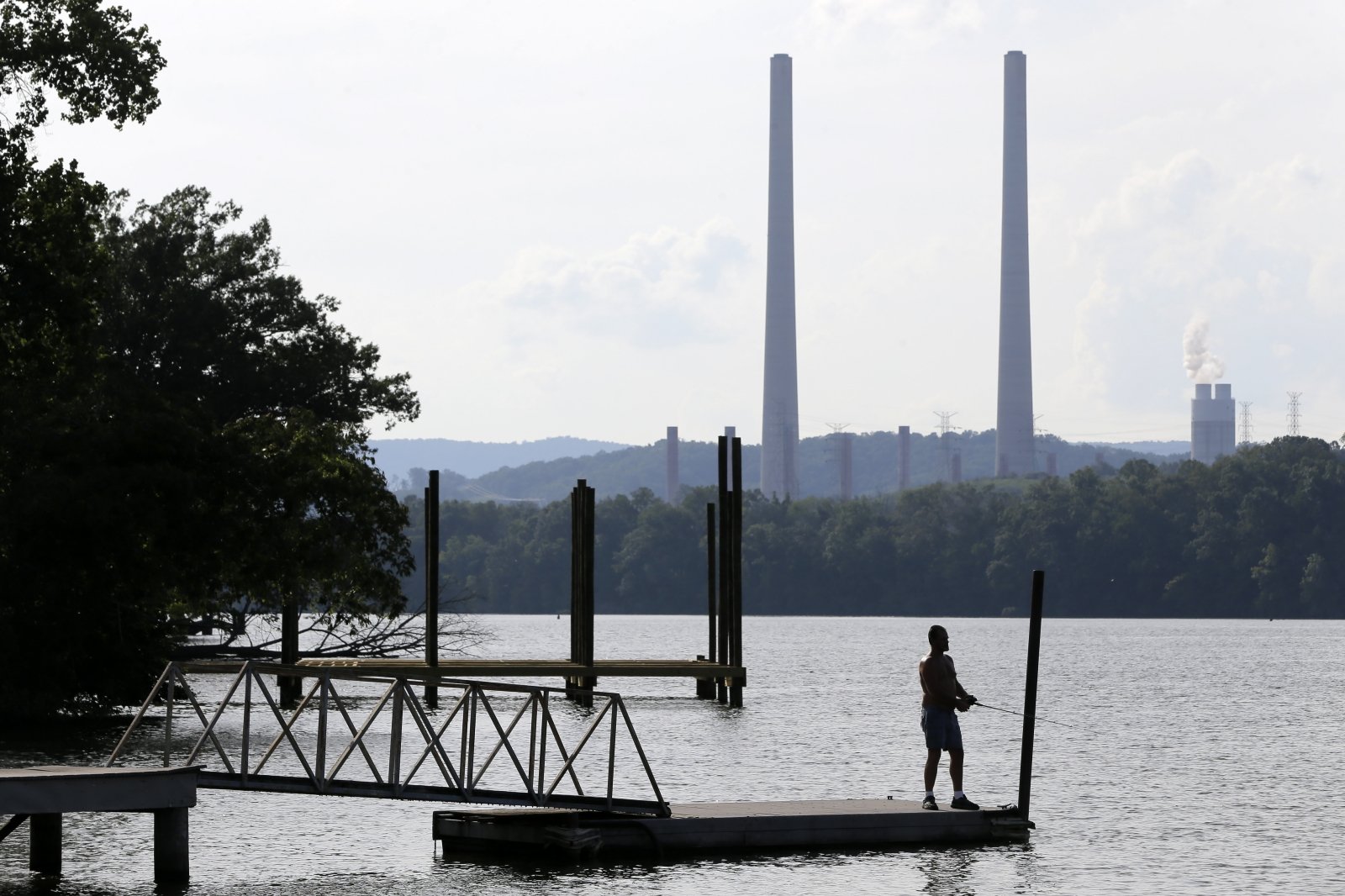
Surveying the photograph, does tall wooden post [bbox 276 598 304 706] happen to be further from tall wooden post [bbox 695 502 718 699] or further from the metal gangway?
tall wooden post [bbox 695 502 718 699]

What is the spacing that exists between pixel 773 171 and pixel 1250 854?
571ft

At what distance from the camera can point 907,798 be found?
29703 millimetres

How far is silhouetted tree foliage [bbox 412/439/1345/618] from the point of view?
14425cm

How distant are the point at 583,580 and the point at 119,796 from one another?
31541 millimetres

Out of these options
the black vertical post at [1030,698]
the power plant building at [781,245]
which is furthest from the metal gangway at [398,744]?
the power plant building at [781,245]

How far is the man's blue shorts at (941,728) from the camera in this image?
21812 millimetres

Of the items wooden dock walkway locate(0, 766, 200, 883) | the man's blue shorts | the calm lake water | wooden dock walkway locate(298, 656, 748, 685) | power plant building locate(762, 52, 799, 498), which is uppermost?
power plant building locate(762, 52, 799, 498)

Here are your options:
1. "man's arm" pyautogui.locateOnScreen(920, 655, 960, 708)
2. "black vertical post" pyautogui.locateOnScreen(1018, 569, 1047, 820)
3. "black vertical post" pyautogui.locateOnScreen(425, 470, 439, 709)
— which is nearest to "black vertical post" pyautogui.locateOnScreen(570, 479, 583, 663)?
"black vertical post" pyautogui.locateOnScreen(425, 470, 439, 709)

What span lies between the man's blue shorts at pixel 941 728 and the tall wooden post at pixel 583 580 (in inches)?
1070

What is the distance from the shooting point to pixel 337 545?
4509 cm

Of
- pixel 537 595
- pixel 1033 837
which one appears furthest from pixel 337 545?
pixel 537 595

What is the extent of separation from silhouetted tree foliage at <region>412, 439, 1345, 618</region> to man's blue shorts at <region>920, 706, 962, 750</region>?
416ft

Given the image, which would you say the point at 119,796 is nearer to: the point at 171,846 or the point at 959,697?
the point at 171,846

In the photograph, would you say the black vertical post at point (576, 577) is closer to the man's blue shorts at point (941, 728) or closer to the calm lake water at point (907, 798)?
the calm lake water at point (907, 798)
